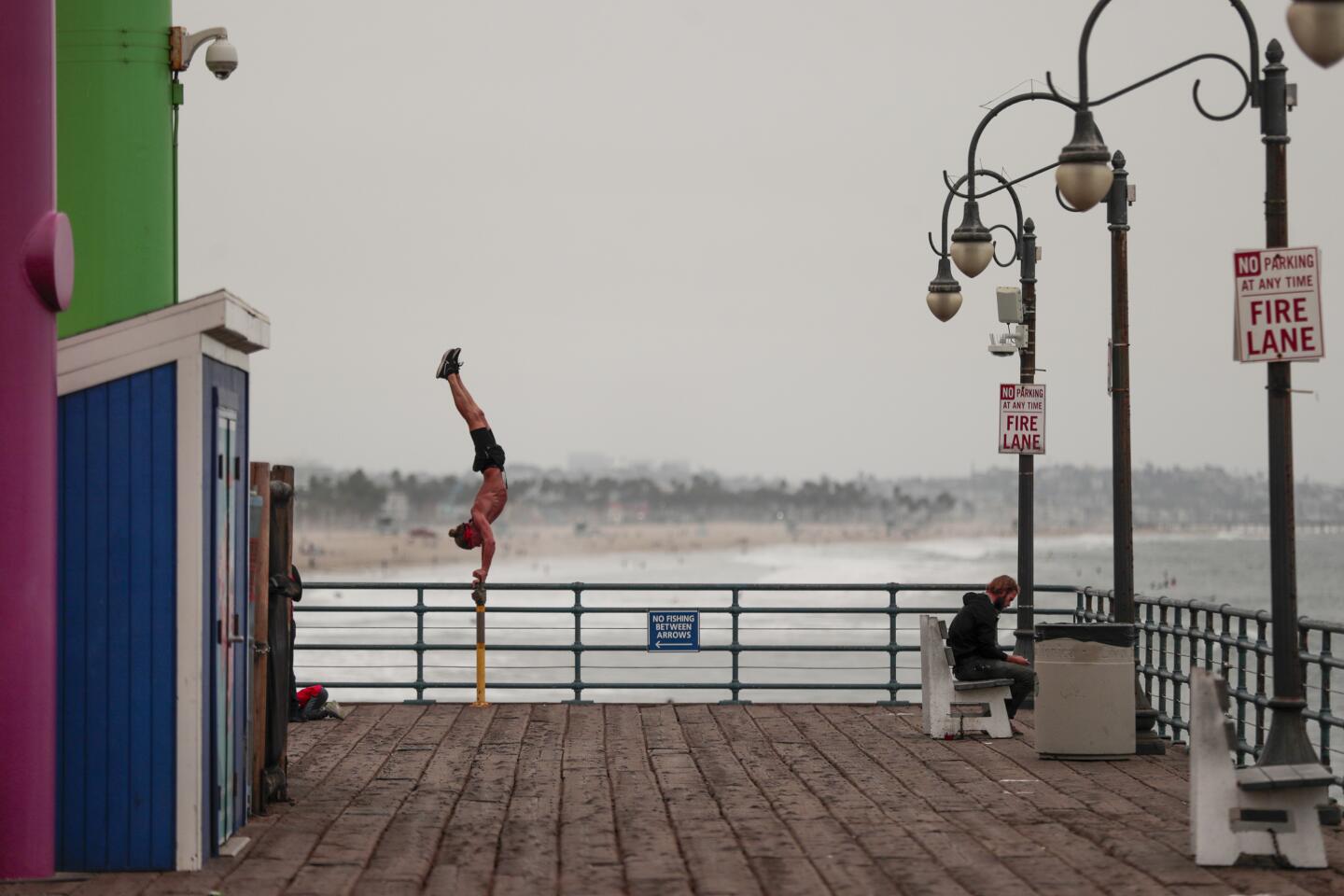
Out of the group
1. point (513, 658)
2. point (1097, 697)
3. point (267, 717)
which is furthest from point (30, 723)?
point (513, 658)

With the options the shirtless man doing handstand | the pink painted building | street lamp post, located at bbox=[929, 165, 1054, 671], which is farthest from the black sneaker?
the pink painted building

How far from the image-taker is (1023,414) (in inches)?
824

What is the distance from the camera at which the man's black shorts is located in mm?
21031

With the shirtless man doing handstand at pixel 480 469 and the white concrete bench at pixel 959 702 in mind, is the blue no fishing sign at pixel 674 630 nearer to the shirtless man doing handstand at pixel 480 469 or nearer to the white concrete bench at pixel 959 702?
the shirtless man doing handstand at pixel 480 469

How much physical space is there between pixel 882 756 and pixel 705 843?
498 cm

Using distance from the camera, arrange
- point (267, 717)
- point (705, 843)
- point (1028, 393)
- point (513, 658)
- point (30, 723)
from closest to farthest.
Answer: point (30, 723), point (705, 843), point (267, 717), point (1028, 393), point (513, 658)

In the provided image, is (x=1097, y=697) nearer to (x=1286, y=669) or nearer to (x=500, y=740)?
(x=1286, y=669)

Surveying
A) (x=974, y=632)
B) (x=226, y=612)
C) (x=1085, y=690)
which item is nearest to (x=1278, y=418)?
(x=1085, y=690)

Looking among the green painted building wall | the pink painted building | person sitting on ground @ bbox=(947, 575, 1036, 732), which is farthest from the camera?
person sitting on ground @ bbox=(947, 575, 1036, 732)

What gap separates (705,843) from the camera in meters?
12.1

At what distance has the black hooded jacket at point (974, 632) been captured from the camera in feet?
58.6

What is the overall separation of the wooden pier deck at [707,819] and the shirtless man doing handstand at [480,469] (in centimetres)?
256

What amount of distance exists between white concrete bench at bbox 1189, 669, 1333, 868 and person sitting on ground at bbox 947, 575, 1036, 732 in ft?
21.0

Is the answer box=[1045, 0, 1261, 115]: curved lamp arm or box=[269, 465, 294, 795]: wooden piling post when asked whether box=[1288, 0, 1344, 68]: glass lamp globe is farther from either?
box=[269, 465, 294, 795]: wooden piling post
